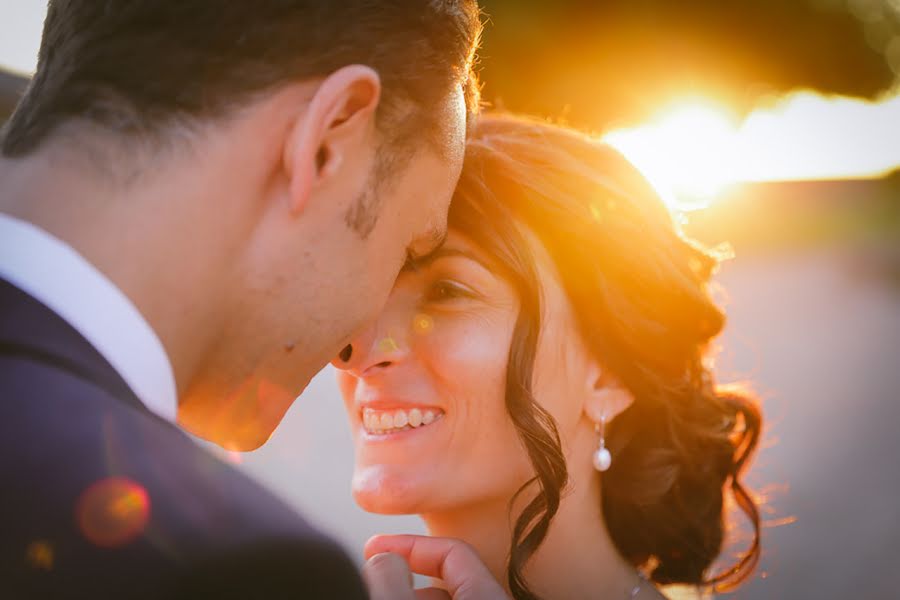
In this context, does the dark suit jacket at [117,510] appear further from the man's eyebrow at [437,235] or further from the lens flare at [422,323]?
the lens flare at [422,323]

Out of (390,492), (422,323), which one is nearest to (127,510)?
(390,492)

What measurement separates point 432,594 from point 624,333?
3.57 feet

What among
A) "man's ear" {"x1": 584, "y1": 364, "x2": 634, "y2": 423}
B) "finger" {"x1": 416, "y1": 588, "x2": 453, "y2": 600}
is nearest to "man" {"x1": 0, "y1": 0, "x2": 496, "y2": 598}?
"finger" {"x1": 416, "y1": 588, "x2": 453, "y2": 600}

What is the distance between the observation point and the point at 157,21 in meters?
Answer: 1.55

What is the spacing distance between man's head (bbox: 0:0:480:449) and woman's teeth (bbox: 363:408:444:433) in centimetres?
67

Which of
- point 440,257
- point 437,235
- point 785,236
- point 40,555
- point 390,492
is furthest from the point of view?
point 785,236

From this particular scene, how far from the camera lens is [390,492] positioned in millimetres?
2500

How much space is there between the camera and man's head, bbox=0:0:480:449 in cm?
145

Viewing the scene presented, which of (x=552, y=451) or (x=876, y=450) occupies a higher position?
(x=552, y=451)

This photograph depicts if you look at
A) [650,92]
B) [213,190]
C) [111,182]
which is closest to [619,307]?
[213,190]

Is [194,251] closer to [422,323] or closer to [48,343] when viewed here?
[48,343]

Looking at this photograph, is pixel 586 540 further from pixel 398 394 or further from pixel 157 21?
pixel 157 21

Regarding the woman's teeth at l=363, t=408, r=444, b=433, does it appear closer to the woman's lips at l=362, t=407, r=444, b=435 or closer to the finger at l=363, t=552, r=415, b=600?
the woman's lips at l=362, t=407, r=444, b=435

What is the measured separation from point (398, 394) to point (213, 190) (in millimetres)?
1195
